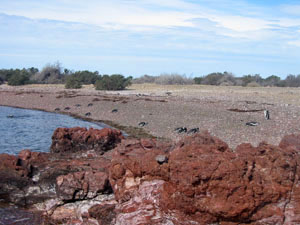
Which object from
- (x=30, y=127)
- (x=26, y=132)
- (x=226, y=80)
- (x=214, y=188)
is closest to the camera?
(x=214, y=188)

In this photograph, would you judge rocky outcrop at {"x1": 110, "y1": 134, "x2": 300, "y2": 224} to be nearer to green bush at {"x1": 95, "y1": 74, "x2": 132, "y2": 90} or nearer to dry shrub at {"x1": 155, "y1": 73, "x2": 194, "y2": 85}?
green bush at {"x1": 95, "y1": 74, "x2": 132, "y2": 90}

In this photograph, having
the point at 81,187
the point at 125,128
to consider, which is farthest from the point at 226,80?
the point at 81,187

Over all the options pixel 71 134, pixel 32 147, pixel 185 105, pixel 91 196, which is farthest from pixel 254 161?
pixel 185 105

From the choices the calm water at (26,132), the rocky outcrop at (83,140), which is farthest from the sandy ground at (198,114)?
the rocky outcrop at (83,140)

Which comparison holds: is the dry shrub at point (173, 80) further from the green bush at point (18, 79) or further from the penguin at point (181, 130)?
the penguin at point (181, 130)

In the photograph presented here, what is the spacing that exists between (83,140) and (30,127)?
1118cm

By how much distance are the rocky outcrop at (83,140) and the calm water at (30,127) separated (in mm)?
3892

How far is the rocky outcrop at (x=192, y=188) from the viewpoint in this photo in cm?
568

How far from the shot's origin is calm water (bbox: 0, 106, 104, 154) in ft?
50.1

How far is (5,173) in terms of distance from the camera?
314 inches

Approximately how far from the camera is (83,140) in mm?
10336

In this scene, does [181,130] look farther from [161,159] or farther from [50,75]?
[50,75]

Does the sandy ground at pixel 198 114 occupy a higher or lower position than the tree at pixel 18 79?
lower

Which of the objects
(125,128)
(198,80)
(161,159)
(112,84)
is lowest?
(125,128)
